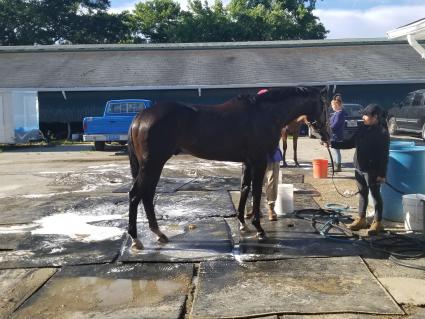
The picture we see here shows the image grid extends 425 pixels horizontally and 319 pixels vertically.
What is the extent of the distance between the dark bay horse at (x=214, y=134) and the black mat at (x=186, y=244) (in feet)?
0.63

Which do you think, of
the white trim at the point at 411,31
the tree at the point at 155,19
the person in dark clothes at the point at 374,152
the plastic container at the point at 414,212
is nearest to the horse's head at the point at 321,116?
the person in dark clothes at the point at 374,152

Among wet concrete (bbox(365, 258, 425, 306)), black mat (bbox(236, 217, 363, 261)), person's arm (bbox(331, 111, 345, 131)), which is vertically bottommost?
wet concrete (bbox(365, 258, 425, 306))

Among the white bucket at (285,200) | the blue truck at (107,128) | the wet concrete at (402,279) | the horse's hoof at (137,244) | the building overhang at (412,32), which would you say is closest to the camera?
the wet concrete at (402,279)

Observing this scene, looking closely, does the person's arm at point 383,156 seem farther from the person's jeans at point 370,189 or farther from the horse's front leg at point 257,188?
the horse's front leg at point 257,188

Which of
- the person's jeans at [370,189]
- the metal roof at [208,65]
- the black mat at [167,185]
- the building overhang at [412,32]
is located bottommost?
the black mat at [167,185]

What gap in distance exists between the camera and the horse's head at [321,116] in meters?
6.86

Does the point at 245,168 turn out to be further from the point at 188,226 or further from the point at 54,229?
the point at 54,229

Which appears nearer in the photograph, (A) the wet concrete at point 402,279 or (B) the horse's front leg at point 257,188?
(A) the wet concrete at point 402,279

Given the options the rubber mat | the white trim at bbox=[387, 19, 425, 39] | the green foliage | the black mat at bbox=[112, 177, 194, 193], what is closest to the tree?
the green foliage

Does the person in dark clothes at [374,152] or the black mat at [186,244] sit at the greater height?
the person in dark clothes at [374,152]

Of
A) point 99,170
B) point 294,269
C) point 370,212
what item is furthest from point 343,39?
point 294,269

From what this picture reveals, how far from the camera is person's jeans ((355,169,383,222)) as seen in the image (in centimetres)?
655

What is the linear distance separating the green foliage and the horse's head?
38.9 metres

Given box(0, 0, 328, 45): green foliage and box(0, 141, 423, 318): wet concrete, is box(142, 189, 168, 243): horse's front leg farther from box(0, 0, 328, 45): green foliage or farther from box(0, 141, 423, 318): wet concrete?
box(0, 0, 328, 45): green foliage
